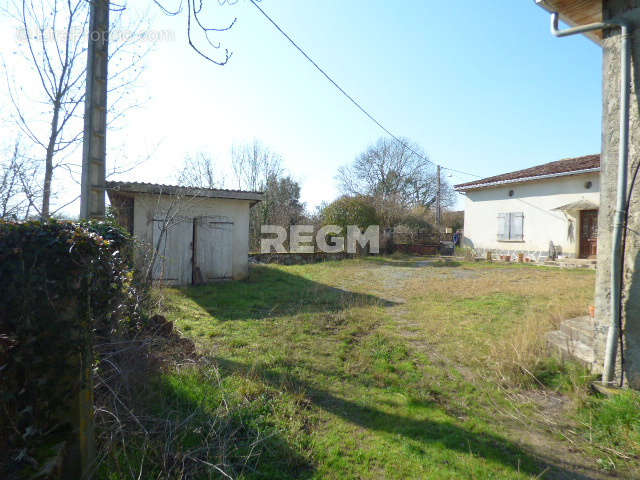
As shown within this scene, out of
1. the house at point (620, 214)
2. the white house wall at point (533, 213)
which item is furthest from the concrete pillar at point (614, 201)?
the white house wall at point (533, 213)

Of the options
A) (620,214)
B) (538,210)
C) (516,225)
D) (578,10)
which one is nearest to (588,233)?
(538,210)

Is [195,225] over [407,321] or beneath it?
over

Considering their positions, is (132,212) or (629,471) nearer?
(629,471)

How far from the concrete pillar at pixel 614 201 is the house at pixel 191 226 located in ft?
24.9

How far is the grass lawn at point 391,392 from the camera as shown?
2316 mm

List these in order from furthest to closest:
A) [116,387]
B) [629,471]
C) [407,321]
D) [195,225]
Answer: [195,225] → [407,321] → [116,387] → [629,471]

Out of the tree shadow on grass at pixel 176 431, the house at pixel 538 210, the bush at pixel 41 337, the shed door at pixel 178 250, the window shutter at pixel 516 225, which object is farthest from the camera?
the window shutter at pixel 516 225

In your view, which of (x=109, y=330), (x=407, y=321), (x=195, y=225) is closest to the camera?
(x=109, y=330)

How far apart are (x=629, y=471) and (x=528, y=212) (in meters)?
16.1

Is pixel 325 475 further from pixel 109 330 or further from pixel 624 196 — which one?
pixel 624 196

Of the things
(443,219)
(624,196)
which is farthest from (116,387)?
(443,219)

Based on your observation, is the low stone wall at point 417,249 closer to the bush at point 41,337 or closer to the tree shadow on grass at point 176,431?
the tree shadow on grass at point 176,431

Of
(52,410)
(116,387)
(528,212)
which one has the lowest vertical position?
(116,387)

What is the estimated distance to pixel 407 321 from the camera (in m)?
6.08
